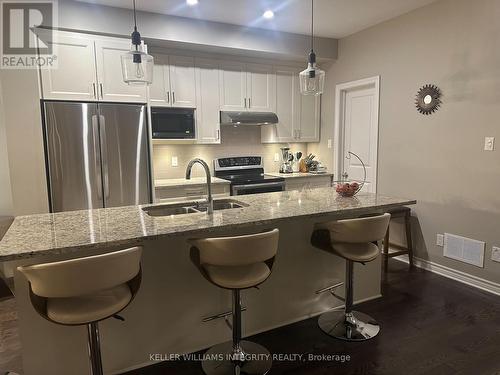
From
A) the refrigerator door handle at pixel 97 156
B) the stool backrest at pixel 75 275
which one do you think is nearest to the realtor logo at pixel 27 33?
the refrigerator door handle at pixel 97 156

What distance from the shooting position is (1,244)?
62.6 inches

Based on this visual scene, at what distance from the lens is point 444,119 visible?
337 cm

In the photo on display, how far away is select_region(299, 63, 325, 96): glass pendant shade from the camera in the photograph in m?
2.49

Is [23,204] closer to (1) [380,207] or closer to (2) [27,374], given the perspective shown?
(2) [27,374]

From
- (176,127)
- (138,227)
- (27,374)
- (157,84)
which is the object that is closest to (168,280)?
(138,227)

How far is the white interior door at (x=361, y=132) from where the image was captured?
4191 millimetres

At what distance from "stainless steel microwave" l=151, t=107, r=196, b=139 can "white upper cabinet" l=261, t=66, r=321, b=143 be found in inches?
49.0

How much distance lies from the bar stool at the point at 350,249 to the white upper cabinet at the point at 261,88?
255 cm

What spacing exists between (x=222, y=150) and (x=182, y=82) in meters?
1.08

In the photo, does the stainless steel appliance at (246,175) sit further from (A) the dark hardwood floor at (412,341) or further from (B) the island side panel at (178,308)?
(A) the dark hardwood floor at (412,341)

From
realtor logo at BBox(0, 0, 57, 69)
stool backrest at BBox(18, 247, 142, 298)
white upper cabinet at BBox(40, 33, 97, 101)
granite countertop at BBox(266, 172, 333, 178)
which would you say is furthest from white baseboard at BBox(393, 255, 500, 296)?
realtor logo at BBox(0, 0, 57, 69)

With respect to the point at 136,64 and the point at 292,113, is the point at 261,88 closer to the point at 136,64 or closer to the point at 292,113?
the point at 292,113

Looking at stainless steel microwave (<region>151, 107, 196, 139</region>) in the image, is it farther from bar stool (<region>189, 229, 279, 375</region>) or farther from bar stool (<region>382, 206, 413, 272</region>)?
bar stool (<region>382, 206, 413, 272</region>)

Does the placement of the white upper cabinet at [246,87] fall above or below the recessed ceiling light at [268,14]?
below
